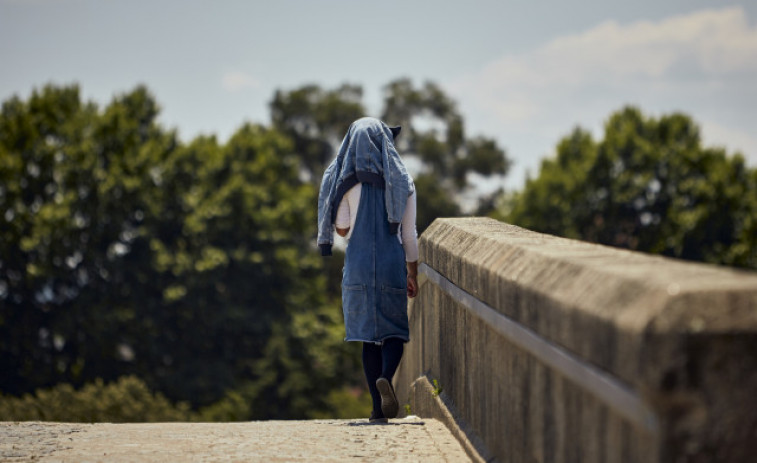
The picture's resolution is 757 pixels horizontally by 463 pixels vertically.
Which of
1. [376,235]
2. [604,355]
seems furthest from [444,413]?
[604,355]

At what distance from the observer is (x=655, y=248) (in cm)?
4038

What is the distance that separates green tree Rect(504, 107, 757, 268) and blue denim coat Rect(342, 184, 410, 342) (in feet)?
119

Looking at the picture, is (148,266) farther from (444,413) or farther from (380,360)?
(444,413)

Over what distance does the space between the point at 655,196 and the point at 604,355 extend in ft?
134

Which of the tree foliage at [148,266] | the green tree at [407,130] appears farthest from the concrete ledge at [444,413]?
the green tree at [407,130]

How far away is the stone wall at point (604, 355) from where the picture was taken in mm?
2119

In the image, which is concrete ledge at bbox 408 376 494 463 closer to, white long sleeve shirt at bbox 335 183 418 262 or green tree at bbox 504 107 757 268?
white long sleeve shirt at bbox 335 183 418 262

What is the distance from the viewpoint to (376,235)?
216 inches

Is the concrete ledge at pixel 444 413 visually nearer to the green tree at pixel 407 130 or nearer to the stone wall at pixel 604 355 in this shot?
the stone wall at pixel 604 355

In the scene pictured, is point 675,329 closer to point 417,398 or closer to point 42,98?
point 417,398

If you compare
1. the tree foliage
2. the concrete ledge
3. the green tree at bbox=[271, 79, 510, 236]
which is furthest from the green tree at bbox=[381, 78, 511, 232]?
the concrete ledge

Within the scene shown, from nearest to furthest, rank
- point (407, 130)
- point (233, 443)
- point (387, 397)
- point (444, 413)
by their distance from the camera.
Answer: point (233, 443)
point (444, 413)
point (387, 397)
point (407, 130)

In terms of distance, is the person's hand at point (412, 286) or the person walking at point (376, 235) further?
the person's hand at point (412, 286)

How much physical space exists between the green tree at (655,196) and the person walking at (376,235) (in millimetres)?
36318
